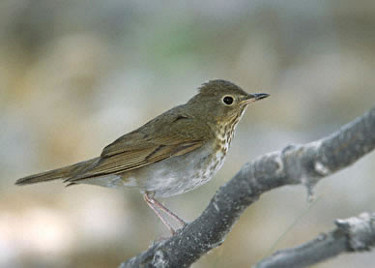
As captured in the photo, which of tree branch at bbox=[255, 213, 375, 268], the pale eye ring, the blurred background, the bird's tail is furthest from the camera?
the blurred background

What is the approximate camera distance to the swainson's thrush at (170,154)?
11.4 feet

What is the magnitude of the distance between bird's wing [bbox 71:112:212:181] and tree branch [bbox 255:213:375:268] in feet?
4.96

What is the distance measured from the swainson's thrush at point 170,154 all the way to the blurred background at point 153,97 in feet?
3.55

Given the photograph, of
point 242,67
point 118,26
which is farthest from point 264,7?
point 118,26

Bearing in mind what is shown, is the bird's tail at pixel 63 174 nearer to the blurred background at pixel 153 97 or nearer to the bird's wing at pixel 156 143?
the bird's wing at pixel 156 143

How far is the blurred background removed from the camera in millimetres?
5348

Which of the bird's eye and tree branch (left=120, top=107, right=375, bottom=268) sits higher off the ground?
the bird's eye

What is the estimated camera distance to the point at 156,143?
363 cm

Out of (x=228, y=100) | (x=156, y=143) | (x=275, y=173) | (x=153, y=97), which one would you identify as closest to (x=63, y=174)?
(x=156, y=143)

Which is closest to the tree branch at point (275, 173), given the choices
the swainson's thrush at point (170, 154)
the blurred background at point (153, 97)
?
the swainson's thrush at point (170, 154)

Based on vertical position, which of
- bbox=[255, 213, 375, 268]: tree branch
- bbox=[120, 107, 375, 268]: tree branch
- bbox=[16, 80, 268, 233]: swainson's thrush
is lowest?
bbox=[255, 213, 375, 268]: tree branch

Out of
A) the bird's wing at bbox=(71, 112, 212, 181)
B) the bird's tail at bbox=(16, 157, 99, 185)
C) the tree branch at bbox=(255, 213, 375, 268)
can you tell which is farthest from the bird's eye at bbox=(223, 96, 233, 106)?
the tree branch at bbox=(255, 213, 375, 268)

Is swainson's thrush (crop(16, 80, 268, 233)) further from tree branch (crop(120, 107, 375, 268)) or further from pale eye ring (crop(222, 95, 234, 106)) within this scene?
tree branch (crop(120, 107, 375, 268))

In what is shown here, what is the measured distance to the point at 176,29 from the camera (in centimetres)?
752
